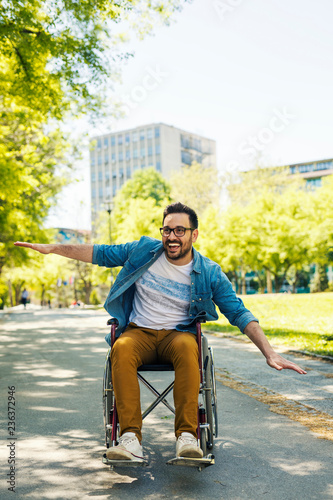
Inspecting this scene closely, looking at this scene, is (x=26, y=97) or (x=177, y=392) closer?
(x=177, y=392)

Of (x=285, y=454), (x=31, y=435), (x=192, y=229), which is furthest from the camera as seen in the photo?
(x=31, y=435)

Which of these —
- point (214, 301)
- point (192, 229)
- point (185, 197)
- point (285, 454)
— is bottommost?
point (285, 454)

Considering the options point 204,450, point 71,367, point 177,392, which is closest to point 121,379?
point 177,392

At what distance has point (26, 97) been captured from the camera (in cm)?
1285

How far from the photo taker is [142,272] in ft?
13.2

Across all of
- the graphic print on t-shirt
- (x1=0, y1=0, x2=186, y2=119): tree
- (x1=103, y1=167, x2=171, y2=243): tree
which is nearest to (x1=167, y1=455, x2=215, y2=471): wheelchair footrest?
the graphic print on t-shirt

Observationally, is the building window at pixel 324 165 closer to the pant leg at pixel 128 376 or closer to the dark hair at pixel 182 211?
the dark hair at pixel 182 211

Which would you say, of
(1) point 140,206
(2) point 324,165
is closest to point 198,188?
(1) point 140,206

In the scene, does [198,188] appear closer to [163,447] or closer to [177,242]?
[177,242]

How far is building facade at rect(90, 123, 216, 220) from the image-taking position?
91.4m

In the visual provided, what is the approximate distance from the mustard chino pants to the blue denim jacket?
0.76 feet

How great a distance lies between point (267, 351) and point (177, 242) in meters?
0.98

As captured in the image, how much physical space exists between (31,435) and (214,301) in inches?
70.8

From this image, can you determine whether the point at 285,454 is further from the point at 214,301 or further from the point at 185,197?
the point at 185,197
